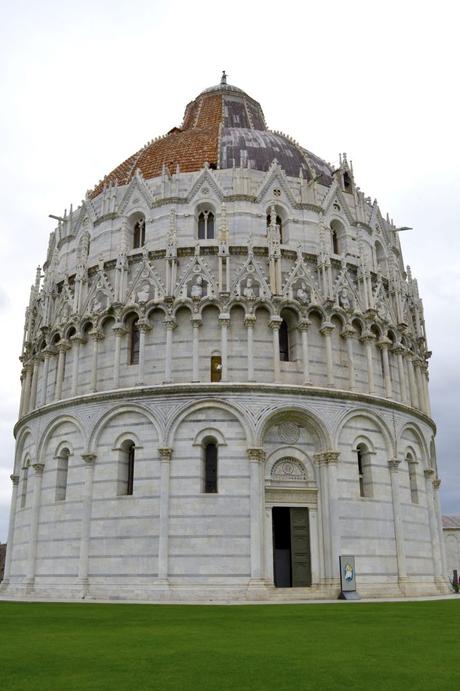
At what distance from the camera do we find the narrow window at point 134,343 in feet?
102

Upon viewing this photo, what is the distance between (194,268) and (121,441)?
8.85 metres

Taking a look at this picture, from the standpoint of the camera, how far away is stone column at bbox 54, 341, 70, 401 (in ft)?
105

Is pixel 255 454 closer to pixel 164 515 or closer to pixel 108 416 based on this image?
pixel 164 515

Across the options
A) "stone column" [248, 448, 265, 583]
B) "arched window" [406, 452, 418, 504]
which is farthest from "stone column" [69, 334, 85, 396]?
"arched window" [406, 452, 418, 504]

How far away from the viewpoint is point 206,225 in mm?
33281

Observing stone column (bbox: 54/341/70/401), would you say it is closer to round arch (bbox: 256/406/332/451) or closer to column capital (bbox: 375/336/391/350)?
round arch (bbox: 256/406/332/451)

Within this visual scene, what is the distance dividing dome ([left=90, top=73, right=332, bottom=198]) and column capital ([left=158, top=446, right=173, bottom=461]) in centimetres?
1561

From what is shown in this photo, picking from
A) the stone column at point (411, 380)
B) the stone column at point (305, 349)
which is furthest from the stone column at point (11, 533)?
the stone column at point (411, 380)

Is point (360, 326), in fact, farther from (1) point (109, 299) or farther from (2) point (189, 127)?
(2) point (189, 127)

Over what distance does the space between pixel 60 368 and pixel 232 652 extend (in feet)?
78.1

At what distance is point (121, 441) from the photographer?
95.7 ft

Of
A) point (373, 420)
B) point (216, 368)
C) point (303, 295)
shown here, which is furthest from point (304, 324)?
point (373, 420)

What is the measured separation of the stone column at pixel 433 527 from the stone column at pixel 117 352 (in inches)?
655

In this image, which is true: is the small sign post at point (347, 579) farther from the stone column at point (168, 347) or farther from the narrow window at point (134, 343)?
the narrow window at point (134, 343)
